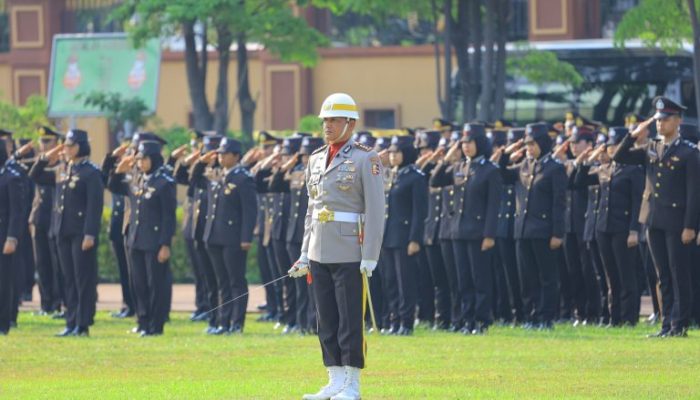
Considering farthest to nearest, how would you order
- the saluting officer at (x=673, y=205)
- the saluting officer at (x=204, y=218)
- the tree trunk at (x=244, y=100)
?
1. the tree trunk at (x=244, y=100)
2. the saluting officer at (x=204, y=218)
3. the saluting officer at (x=673, y=205)

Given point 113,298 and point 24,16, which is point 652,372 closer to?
point 113,298

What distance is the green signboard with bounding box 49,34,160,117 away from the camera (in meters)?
31.5

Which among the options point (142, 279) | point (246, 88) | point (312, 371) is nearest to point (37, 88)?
point (246, 88)

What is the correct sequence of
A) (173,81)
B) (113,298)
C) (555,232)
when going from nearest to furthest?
(555,232), (113,298), (173,81)

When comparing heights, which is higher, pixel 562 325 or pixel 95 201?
pixel 95 201

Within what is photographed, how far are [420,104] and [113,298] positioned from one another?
15.0 meters

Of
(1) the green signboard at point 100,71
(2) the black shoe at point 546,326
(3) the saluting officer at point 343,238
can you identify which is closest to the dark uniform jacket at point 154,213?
(2) the black shoe at point 546,326

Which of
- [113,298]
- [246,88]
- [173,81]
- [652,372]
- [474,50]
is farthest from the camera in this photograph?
[173,81]

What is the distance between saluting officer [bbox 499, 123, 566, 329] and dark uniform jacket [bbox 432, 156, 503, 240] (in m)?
0.53

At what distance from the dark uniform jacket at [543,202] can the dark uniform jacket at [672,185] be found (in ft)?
5.12

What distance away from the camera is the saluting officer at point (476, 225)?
17344mm

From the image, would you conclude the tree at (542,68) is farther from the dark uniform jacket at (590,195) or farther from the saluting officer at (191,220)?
the dark uniform jacket at (590,195)

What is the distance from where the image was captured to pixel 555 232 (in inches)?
699

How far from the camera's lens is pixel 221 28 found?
3062 cm
